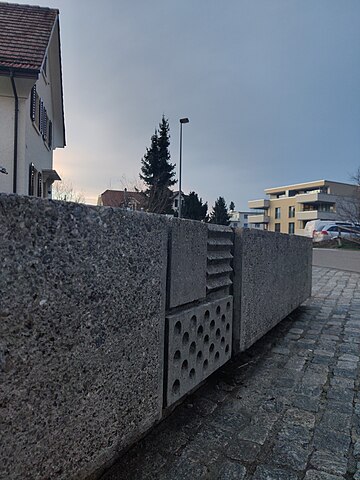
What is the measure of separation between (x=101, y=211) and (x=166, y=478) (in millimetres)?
1318

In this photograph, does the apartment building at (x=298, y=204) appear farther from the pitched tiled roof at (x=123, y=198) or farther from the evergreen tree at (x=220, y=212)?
the pitched tiled roof at (x=123, y=198)

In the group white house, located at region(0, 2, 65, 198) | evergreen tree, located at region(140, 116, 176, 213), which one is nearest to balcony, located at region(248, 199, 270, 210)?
evergreen tree, located at region(140, 116, 176, 213)

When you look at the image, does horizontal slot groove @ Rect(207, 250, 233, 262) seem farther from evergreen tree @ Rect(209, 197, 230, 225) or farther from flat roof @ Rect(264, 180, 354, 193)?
flat roof @ Rect(264, 180, 354, 193)

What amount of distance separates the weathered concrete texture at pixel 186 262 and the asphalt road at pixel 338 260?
13.3 meters

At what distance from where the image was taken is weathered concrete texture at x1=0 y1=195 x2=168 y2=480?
49.9 inches

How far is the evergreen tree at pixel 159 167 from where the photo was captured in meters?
33.3

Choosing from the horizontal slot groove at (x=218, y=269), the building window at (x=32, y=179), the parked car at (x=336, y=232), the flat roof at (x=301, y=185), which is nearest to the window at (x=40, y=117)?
the building window at (x=32, y=179)

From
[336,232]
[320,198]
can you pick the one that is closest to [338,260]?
[336,232]

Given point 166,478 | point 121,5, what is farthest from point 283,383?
point 121,5

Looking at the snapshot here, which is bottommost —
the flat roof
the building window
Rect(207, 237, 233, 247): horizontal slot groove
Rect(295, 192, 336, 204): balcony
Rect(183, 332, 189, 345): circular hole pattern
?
Rect(183, 332, 189, 345): circular hole pattern

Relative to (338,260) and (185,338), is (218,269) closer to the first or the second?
(185,338)

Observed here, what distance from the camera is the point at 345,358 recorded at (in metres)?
3.90

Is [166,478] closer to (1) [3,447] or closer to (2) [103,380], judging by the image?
(2) [103,380]

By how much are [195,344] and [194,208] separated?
3058 centimetres
